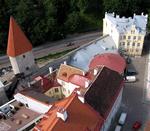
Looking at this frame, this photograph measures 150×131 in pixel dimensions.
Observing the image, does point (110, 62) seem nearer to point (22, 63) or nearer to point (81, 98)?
point (22, 63)

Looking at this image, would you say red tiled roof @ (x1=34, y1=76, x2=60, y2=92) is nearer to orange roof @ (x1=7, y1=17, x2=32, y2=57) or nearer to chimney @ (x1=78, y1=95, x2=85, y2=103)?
orange roof @ (x1=7, y1=17, x2=32, y2=57)

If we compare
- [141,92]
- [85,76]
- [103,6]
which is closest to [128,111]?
[141,92]

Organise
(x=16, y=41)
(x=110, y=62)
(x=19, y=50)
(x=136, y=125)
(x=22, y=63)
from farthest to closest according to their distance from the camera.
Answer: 1. (x=110, y=62)
2. (x=22, y=63)
3. (x=19, y=50)
4. (x=16, y=41)
5. (x=136, y=125)

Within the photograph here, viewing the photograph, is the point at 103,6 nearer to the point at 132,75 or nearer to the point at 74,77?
the point at 132,75

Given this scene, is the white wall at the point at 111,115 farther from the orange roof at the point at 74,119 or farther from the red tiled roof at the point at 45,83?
the red tiled roof at the point at 45,83

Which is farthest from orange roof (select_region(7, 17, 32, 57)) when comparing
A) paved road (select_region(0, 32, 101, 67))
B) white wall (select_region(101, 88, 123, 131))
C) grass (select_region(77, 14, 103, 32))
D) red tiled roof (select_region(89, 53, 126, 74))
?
grass (select_region(77, 14, 103, 32))

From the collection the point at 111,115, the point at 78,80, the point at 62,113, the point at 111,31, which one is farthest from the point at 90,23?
the point at 62,113

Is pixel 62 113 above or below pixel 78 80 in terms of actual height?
above
